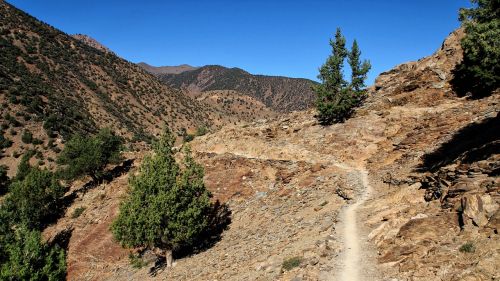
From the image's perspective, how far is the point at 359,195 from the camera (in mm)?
25828

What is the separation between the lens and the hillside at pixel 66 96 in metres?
76.8

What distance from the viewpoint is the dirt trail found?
1539cm

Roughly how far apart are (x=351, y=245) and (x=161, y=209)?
12844 millimetres

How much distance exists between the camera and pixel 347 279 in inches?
595

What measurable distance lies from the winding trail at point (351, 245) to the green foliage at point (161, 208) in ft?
34.4

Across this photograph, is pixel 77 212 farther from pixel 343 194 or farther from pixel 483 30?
pixel 483 30

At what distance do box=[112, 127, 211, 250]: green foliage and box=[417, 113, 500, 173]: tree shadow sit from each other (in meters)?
16.9

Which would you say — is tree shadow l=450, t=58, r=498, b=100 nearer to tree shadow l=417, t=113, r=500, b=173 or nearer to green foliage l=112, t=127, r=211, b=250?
tree shadow l=417, t=113, r=500, b=173

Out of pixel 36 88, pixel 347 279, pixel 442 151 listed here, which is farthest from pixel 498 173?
pixel 36 88

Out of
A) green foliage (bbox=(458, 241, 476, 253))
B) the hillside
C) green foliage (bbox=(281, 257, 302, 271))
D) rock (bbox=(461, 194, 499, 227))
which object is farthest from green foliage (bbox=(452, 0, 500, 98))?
→ the hillside

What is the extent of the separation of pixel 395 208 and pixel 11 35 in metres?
127

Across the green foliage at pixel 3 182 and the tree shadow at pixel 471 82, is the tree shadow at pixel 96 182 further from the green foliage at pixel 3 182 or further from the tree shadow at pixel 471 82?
the tree shadow at pixel 471 82

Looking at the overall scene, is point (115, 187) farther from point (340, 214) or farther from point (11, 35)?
point (11, 35)

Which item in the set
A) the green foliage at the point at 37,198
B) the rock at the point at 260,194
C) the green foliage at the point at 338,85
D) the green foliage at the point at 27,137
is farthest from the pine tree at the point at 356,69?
the green foliage at the point at 27,137
